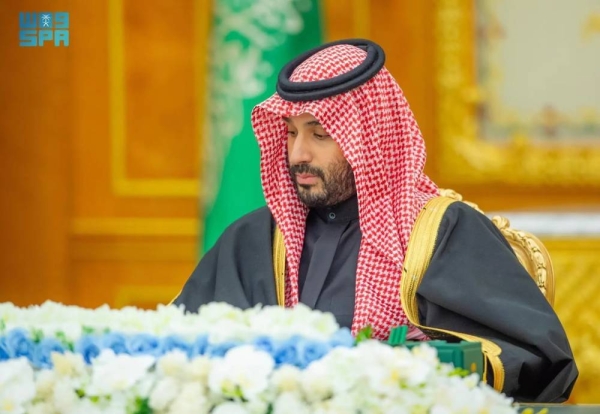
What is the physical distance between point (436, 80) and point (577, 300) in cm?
135

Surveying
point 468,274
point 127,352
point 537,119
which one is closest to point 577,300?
point 537,119

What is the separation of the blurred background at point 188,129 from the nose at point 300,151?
231 centimetres

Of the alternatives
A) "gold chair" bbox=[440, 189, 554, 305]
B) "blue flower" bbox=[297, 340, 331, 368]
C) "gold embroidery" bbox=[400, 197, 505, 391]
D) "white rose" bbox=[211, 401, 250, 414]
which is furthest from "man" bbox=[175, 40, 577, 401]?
"white rose" bbox=[211, 401, 250, 414]

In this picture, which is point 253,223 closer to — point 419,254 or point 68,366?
point 419,254

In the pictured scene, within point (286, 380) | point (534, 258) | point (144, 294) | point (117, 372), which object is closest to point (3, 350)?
point (117, 372)

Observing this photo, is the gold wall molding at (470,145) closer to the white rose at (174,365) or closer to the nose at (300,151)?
the nose at (300,151)

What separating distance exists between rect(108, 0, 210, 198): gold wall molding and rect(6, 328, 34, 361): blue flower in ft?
14.0

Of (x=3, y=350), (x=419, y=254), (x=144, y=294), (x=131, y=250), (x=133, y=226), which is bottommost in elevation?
(x=144, y=294)

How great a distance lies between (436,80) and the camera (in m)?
5.82

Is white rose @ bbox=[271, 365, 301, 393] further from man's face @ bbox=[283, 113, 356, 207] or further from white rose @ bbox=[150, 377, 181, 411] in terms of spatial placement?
man's face @ bbox=[283, 113, 356, 207]

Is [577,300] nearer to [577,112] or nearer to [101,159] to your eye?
[577,112]

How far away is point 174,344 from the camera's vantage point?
1.63 metres

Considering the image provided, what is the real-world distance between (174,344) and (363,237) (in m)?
1.43

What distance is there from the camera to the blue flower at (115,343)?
1646mm
